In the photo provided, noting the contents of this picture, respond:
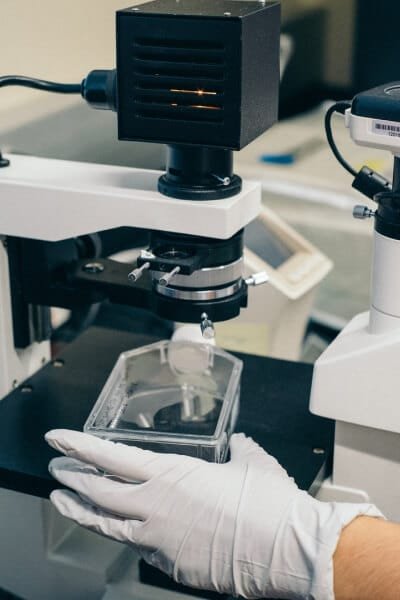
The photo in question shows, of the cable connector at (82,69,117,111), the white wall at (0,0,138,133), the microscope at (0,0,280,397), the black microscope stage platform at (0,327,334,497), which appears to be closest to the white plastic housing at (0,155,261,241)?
the microscope at (0,0,280,397)

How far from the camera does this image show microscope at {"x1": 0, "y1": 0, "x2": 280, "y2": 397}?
900mm

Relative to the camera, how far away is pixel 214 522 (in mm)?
894

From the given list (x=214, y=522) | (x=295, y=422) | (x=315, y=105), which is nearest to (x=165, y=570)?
(x=214, y=522)

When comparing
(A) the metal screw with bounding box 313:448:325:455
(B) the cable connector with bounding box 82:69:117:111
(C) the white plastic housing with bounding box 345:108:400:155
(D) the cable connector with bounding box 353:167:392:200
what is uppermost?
(B) the cable connector with bounding box 82:69:117:111

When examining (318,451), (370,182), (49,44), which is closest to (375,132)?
(370,182)

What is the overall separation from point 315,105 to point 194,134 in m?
2.01

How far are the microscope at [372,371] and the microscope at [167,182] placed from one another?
0.43 ft

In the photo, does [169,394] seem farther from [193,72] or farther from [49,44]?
[49,44]

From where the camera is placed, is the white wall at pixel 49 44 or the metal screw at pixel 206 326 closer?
the metal screw at pixel 206 326

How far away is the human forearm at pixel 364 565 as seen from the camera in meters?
0.87

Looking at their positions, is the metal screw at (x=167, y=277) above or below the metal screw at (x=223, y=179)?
below

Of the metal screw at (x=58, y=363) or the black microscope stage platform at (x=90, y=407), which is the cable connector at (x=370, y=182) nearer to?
the black microscope stage platform at (x=90, y=407)

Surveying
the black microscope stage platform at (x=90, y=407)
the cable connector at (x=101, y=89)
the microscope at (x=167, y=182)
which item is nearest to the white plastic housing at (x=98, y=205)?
the microscope at (x=167, y=182)

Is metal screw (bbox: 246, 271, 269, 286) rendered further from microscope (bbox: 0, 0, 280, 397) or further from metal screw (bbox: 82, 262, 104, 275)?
metal screw (bbox: 82, 262, 104, 275)
